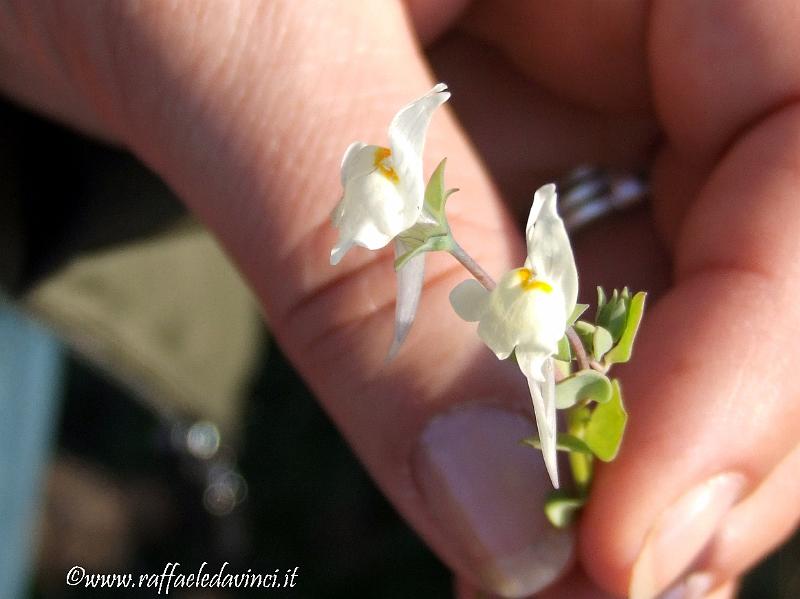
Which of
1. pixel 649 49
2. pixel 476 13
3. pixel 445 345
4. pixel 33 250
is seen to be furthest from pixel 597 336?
pixel 33 250

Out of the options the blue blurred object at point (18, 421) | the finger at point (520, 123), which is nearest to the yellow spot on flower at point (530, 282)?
the finger at point (520, 123)

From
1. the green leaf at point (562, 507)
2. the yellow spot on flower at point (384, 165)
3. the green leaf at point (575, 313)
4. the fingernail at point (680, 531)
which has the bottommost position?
the fingernail at point (680, 531)

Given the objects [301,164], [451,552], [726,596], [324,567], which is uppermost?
[301,164]

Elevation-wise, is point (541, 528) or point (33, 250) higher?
point (33, 250)

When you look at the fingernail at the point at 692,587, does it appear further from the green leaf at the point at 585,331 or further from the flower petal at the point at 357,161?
the flower petal at the point at 357,161

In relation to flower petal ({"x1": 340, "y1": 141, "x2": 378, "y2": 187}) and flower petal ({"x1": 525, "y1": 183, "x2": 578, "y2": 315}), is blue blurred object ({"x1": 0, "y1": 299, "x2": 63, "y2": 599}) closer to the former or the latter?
flower petal ({"x1": 340, "y1": 141, "x2": 378, "y2": 187})

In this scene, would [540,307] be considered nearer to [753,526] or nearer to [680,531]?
[680,531]

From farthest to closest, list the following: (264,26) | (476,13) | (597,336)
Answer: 1. (476,13)
2. (264,26)
3. (597,336)

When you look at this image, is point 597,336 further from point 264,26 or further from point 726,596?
point 726,596
